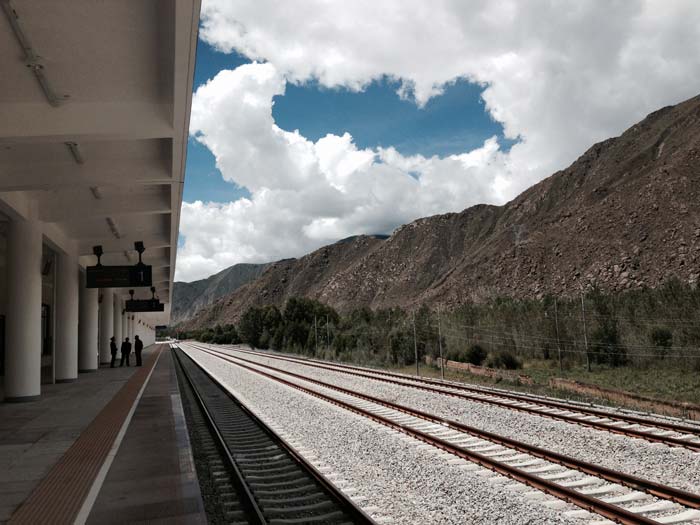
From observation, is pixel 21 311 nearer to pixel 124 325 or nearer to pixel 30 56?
pixel 30 56

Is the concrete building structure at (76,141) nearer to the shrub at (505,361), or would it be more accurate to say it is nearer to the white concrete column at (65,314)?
the white concrete column at (65,314)

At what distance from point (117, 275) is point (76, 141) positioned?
9320 mm

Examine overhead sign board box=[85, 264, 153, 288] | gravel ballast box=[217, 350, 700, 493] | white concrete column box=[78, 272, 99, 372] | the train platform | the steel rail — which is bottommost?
gravel ballast box=[217, 350, 700, 493]

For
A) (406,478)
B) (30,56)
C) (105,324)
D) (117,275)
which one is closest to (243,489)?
(406,478)

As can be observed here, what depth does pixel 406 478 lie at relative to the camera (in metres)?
7.81

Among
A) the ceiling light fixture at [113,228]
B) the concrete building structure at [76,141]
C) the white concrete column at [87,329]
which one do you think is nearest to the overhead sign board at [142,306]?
the white concrete column at [87,329]

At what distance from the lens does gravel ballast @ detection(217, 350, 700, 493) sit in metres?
7.85

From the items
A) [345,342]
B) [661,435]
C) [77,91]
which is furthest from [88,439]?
[345,342]

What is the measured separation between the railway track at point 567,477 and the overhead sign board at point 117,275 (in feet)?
31.8

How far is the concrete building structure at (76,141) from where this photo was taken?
311 inches

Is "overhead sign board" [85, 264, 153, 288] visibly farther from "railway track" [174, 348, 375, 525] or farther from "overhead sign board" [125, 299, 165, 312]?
"overhead sign board" [125, 299, 165, 312]

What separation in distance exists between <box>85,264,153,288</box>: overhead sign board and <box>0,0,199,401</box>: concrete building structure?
5.36ft

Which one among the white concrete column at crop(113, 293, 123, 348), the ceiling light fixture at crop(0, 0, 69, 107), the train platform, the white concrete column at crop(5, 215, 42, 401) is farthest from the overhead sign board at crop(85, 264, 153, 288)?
the white concrete column at crop(113, 293, 123, 348)

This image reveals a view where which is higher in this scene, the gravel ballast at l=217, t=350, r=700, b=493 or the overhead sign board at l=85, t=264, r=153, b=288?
the overhead sign board at l=85, t=264, r=153, b=288
